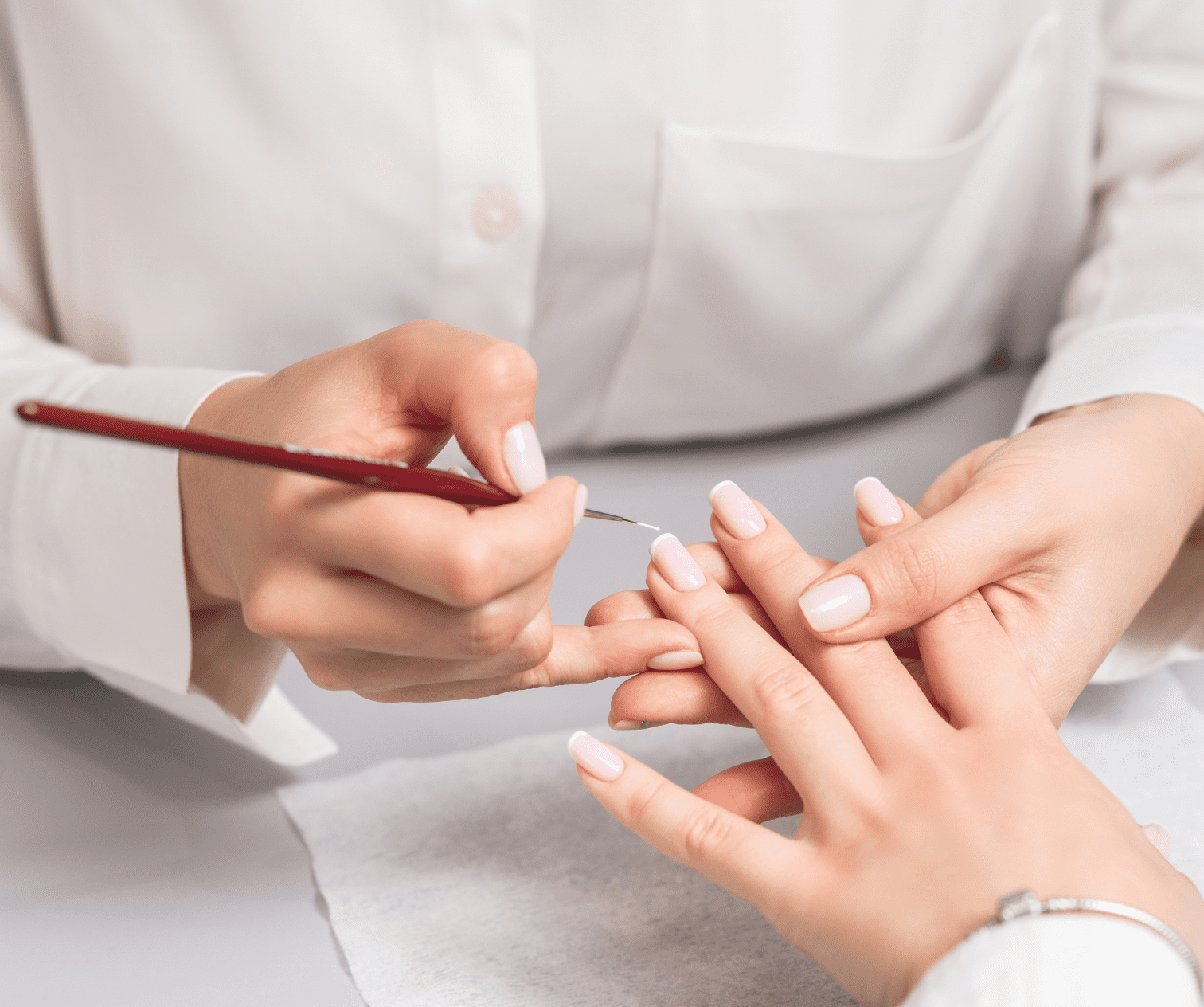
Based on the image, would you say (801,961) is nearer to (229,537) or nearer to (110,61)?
(229,537)

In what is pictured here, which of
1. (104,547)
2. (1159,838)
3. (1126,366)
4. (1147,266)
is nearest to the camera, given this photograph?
(1159,838)

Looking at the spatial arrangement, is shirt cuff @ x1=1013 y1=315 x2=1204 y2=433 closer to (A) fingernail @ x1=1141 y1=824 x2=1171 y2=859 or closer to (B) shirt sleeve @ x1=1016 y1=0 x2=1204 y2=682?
(B) shirt sleeve @ x1=1016 y1=0 x2=1204 y2=682

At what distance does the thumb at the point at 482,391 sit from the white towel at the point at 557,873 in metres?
0.22

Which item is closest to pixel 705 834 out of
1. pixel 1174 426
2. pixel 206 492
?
pixel 206 492

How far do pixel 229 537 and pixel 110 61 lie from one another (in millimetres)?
363

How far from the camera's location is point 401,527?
0.37 metres

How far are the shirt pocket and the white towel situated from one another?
0.34 meters

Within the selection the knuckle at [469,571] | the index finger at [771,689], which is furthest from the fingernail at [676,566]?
the knuckle at [469,571]

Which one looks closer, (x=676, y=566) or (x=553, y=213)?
(x=676, y=566)

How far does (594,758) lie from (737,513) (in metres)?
0.19

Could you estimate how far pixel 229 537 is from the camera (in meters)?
0.47

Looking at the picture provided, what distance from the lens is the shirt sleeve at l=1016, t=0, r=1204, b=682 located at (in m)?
0.64

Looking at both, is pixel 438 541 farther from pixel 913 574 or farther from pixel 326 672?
pixel 913 574

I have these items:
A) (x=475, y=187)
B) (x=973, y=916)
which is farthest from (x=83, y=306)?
(x=973, y=916)
